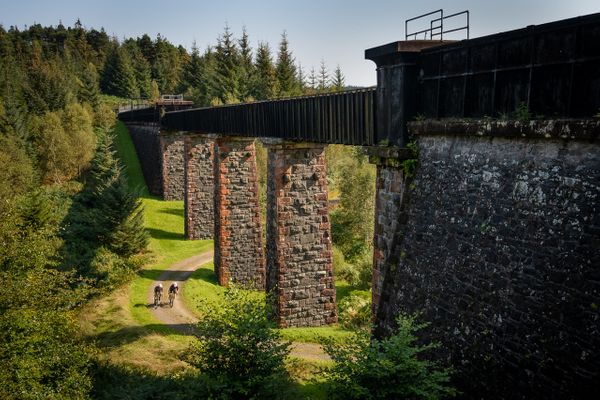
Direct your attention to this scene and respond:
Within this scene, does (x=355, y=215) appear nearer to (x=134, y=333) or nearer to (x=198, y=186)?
(x=198, y=186)

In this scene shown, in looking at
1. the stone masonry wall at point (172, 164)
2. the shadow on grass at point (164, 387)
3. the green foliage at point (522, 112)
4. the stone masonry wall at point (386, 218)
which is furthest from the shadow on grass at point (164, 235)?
the green foliage at point (522, 112)

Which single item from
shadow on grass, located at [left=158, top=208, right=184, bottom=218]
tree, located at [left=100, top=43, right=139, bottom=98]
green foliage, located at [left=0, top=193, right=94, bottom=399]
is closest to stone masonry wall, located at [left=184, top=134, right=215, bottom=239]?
shadow on grass, located at [left=158, top=208, right=184, bottom=218]

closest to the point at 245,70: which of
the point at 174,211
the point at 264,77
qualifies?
the point at 264,77

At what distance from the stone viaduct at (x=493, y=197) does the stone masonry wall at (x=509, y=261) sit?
2 centimetres

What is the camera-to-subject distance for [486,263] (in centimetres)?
756

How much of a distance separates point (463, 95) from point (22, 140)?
43.4 meters

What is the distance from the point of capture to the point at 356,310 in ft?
65.0

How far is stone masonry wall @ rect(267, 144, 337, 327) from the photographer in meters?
16.3

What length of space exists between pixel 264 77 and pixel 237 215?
116 feet

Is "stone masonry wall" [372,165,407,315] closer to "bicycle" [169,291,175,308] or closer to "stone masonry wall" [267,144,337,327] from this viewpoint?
"stone masonry wall" [267,144,337,327]

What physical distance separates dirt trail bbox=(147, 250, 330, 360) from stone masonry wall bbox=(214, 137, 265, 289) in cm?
255

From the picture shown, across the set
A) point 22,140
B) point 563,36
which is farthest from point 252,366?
point 22,140

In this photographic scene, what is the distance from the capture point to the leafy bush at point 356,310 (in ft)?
60.3

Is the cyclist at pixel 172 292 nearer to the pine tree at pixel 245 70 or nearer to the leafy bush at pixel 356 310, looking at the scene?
the leafy bush at pixel 356 310
